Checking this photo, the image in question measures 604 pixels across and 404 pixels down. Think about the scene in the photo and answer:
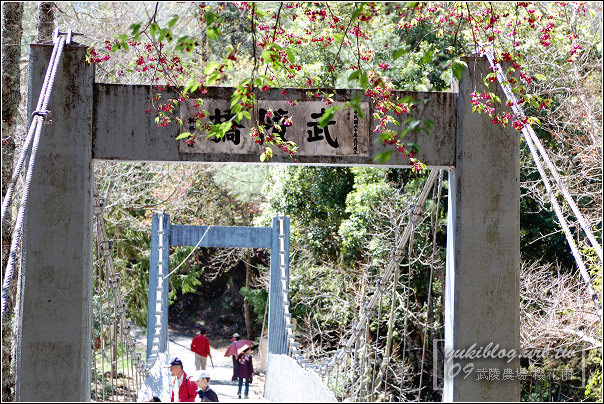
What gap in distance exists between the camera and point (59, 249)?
10.3ft

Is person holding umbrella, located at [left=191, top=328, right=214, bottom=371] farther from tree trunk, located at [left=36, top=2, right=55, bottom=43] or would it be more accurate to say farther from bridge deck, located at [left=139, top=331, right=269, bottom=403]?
tree trunk, located at [left=36, top=2, right=55, bottom=43]

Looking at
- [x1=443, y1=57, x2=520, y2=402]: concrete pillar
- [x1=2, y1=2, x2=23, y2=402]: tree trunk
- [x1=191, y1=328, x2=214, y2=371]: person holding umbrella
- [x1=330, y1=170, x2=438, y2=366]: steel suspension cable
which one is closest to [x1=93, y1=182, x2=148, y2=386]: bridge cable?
[x1=2, y1=2, x2=23, y2=402]: tree trunk

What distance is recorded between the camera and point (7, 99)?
461 centimetres

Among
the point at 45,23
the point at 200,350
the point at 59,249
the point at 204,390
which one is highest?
the point at 45,23

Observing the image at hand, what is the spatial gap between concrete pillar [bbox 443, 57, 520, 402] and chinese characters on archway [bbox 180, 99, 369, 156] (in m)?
0.48

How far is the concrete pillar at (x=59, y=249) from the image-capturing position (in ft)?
10.1

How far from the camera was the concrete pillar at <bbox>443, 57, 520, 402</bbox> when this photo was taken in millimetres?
3211

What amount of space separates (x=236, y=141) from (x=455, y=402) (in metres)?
1.51

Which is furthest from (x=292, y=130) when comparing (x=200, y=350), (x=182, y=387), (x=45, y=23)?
(x=200, y=350)

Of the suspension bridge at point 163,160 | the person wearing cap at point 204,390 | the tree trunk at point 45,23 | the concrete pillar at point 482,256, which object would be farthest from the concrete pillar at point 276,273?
the concrete pillar at point 482,256

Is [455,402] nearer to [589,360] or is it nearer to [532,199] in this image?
[589,360]

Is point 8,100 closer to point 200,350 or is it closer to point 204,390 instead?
point 204,390

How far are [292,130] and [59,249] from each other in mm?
1140

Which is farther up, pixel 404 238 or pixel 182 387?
pixel 404 238
